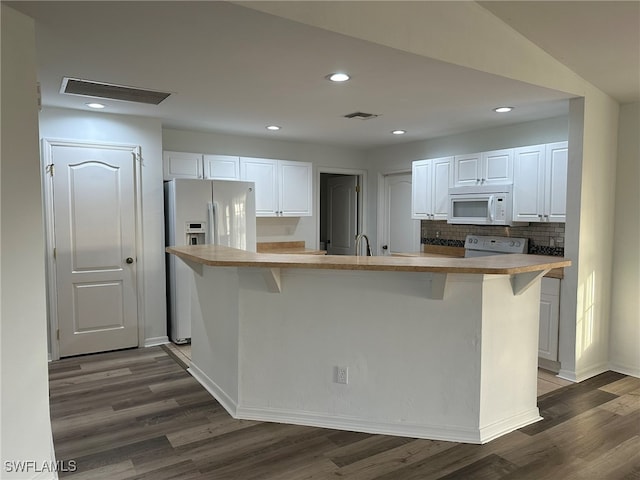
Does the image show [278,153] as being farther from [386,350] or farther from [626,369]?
[626,369]

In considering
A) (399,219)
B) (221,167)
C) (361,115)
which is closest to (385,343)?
(361,115)

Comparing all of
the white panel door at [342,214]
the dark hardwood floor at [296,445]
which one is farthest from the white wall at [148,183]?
the white panel door at [342,214]

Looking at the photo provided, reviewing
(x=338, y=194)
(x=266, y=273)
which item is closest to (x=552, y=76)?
(x=266, y=273)

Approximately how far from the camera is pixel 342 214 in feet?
22.5

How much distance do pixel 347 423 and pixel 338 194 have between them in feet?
14.8

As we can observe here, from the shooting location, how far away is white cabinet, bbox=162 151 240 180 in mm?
4802

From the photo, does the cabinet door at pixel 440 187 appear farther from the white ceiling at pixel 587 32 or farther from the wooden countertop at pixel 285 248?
the white ceiling at pixel 587 32

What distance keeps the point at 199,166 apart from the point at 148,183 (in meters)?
0.65

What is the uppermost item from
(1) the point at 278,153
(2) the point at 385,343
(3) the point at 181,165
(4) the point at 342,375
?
(1) the point at 278,153

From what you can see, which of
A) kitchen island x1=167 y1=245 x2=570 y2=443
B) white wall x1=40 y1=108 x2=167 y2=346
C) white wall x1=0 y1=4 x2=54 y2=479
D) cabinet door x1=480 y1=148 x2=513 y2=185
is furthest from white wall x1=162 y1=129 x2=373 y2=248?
white wall x1=0 y1=4 x2=54 y2=479

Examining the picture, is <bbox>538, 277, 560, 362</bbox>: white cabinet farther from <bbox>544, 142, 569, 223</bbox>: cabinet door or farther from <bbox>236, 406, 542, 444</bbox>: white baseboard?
<bbox>236, 406, 542, 444</bbox>: white baseboard

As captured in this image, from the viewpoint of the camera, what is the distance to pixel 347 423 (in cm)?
286

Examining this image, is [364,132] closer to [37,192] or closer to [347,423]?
[347,423]

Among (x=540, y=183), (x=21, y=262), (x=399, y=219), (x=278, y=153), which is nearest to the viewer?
(x=21, y=262)
